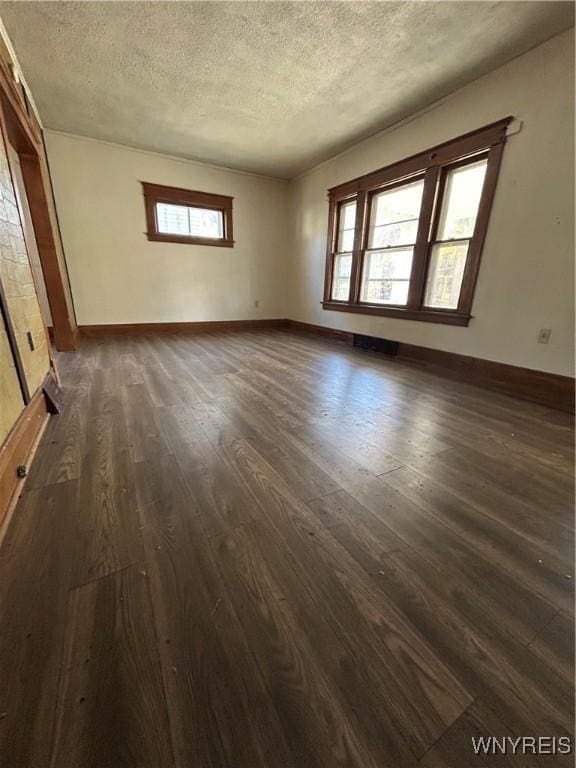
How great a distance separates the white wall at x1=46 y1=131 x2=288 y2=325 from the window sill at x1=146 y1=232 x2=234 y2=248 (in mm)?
64

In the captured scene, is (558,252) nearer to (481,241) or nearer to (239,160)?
(481,241)

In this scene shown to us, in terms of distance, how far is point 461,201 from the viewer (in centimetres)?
309

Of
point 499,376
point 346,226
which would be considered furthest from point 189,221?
point 499,376

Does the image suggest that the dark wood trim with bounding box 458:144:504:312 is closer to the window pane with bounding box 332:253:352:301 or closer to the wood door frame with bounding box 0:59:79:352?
A: the window pane with bounding box 332:253:352:301

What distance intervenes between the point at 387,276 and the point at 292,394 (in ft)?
8.02

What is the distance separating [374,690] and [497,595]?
505mm

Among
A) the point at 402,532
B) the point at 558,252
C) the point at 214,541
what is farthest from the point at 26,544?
the point at 558,252

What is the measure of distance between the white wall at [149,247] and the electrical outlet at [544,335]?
170 inches

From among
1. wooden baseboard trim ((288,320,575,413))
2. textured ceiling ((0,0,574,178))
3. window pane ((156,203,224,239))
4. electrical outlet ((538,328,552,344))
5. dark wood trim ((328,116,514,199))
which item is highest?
textured ceiling ((0,0,574,178))

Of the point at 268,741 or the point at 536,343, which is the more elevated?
the point at 536,343

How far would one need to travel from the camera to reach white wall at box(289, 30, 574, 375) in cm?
233

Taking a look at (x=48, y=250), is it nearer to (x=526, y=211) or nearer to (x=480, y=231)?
(x=480, y=231)

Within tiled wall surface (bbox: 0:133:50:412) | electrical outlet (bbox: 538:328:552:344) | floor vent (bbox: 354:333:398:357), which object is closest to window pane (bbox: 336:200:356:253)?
floor vent (bbox: 354:333:398:357)

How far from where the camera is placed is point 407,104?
3.12 meters
